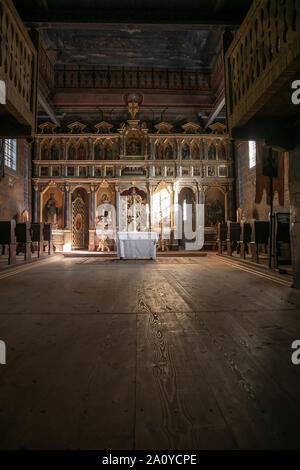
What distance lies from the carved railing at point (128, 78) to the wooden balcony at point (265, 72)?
10.8 metres

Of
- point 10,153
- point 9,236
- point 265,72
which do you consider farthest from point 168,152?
point 265,72

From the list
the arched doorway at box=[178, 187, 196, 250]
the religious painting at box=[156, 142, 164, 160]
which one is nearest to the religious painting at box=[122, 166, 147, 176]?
the religious painting at box=[156, 142, 164, 160]

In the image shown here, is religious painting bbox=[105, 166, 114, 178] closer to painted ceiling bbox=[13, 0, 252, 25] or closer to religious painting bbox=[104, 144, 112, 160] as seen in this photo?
religious painting bbox=[104, 144, 112, 160]

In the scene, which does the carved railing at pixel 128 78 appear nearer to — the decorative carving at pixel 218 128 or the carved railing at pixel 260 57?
the decorative carving at pixel 218 128

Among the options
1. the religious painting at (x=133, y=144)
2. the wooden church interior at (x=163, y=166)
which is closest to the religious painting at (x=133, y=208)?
the wooden church interior at (x=163, y=166)

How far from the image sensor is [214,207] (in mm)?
14164

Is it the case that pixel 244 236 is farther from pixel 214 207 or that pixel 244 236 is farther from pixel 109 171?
pixel 109 171

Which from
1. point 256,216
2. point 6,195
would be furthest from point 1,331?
point 256,216

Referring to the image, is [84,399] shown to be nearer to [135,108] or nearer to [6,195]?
[6,195]

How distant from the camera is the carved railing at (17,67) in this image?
11.6ft

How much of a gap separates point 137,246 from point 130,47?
407 inches

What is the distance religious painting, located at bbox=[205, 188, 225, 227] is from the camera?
1408 centimetres

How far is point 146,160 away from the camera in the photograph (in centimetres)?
1394

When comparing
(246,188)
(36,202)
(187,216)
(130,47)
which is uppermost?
(130,47)
